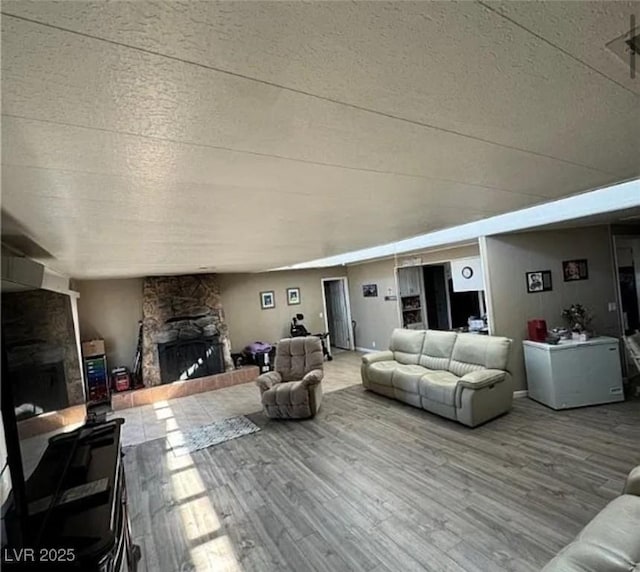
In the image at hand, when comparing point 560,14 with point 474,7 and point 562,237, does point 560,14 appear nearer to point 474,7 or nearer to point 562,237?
point 474,7

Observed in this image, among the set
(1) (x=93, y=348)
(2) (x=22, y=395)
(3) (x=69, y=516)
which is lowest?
(3) (x=69, y=516)

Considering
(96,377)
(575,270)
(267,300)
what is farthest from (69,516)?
(267,300)

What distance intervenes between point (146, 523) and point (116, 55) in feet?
11.1

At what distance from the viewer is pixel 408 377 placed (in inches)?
190

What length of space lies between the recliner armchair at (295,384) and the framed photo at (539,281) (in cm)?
322

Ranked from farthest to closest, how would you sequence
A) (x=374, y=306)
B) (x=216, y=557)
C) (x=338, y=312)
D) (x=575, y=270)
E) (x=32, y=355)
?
1. (x=338, y=312)
2. (x=374, y=306)
3. (x=575, y=270)
4. (x=216, y=557)
5. (x=32, y=355)

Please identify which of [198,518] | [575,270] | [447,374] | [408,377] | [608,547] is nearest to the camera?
[608,547]

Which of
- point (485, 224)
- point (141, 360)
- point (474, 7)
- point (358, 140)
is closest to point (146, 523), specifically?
point (358, 140)

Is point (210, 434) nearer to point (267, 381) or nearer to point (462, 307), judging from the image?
point (267, 381)

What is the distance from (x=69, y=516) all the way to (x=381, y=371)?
14.5ft

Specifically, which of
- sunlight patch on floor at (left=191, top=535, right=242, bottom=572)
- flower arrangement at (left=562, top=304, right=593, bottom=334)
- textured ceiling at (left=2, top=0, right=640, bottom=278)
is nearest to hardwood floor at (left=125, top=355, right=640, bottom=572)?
sunlight patch on floor at (left=191, top=535, right=242, bottom=572)

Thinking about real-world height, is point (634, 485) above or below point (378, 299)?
below

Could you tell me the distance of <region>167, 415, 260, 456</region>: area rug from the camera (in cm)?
424

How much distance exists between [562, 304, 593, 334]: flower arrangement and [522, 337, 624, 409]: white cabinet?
0.27 m
